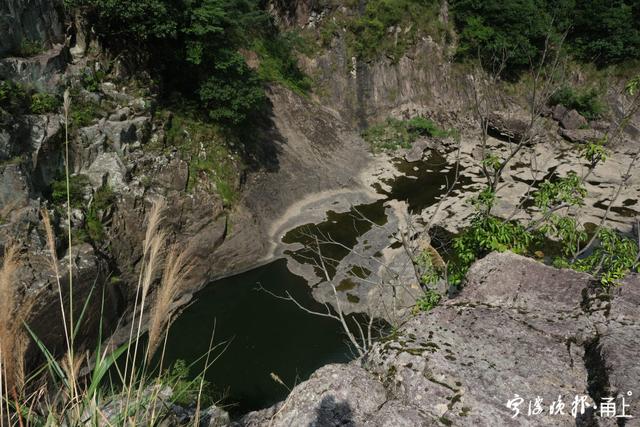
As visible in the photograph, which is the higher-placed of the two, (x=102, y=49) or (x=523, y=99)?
(x=102, y=49)

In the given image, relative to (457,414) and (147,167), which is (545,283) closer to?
(457,414)

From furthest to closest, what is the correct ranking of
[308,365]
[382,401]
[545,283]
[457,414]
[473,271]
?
1. [308,365]
2. [473,271]
3. [545,283]
4. [382,401]
5. [457,414]

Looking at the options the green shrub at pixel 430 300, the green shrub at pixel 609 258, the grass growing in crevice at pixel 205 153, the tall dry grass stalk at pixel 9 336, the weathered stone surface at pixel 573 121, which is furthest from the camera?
the weathered stone surface at pixel 573 121

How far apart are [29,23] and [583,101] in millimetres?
28500

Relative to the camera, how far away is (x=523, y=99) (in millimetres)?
28453

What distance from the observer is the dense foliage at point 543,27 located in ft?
85.7

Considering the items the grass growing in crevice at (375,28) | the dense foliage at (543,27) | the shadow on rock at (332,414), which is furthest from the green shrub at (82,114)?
the dense foliage at (543,27)

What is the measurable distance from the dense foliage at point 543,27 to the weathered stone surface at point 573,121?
428 cm

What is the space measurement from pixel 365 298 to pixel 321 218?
555 cm

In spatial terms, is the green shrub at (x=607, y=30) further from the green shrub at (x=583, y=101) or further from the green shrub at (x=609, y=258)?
the green shrub at (x=609, y=258)

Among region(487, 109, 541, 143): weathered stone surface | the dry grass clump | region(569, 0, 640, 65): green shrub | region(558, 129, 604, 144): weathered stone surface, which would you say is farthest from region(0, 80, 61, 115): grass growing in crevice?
region(569, 0, 640, 65): green shrub

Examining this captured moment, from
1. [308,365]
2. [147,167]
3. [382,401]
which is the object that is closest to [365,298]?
[308,365]

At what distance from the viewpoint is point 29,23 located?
13.3 metres

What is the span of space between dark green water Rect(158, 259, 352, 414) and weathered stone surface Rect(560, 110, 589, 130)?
67.8ft
